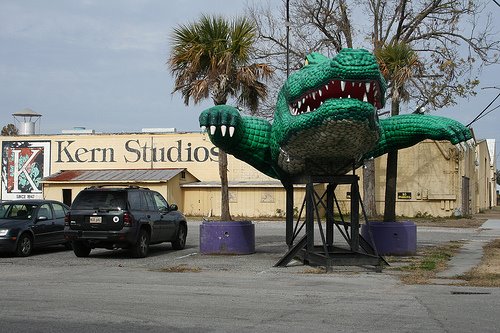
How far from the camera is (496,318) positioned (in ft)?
26.9

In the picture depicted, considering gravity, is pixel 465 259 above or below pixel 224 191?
below

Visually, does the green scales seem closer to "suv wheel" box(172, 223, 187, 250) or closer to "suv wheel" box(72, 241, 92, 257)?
"suv wheel" box(172, 223, 187, 250)

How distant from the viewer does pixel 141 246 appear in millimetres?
16094

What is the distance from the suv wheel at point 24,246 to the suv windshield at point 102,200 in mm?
1616

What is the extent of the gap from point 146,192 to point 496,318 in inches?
413

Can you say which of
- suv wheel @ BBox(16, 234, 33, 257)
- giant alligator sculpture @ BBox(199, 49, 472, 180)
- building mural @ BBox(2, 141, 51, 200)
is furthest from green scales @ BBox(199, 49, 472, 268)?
building mural @ BBox(2, 141, 51, 200)

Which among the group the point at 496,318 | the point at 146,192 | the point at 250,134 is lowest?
the point at 496,318

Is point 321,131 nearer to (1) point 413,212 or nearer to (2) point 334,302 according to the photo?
(2) point 334,302

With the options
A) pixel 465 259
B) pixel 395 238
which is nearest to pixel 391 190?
pixel 395 238

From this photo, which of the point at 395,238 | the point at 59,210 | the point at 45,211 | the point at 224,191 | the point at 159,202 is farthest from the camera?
the point at 224,191

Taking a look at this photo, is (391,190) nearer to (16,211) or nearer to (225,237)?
(225,237)

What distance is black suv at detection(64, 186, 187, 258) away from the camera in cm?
1544

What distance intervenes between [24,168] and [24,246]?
29120 millimetres

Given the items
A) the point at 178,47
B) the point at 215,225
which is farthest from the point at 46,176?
the point at 215,225
